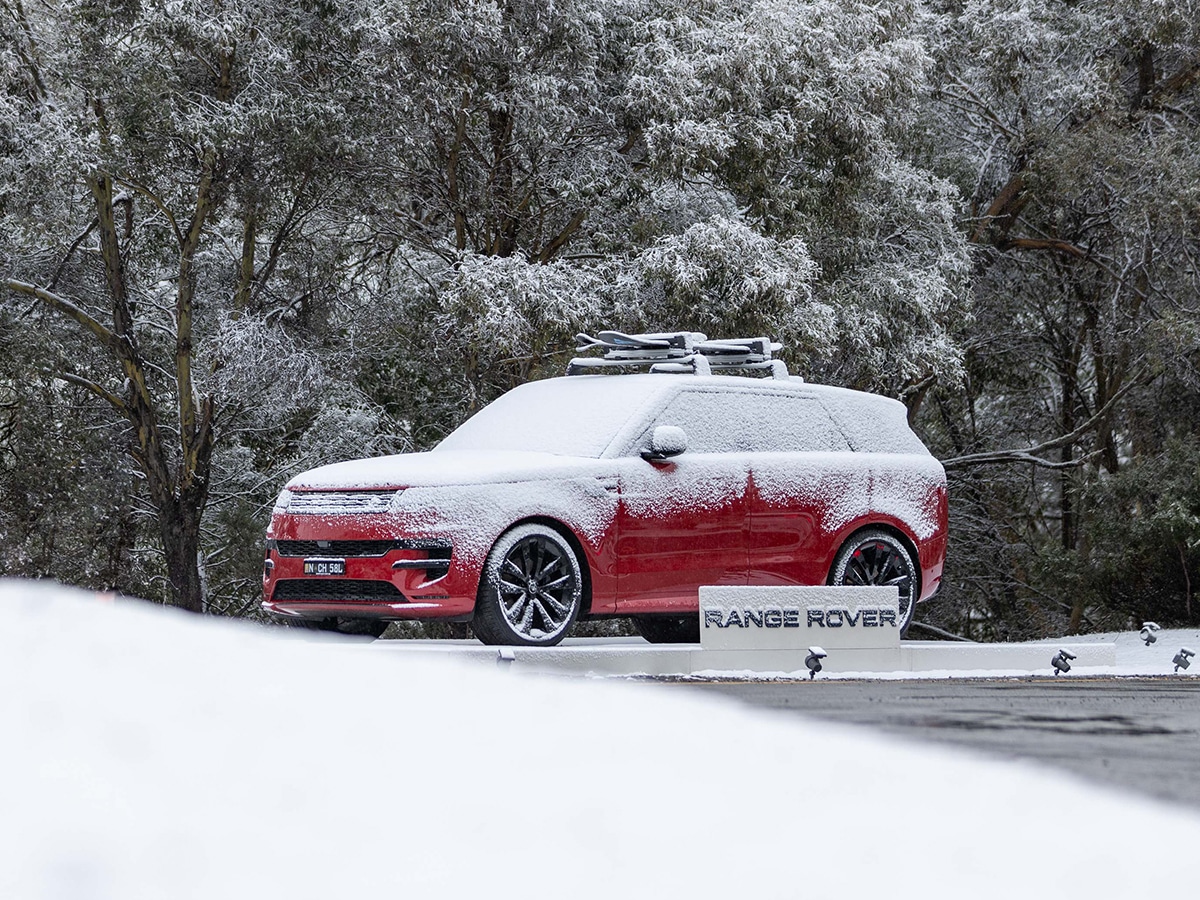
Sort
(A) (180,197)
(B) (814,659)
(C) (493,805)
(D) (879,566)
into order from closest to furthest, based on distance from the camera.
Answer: (C) (493,805) < (B) (814,659) < (D) (879,566) < (A) (180,197)

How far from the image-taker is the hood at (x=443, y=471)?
9367 millimetres

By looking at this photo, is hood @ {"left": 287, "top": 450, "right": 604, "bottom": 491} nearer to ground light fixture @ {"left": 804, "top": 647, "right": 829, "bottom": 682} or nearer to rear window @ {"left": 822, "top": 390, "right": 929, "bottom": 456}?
Result: ground light fixture @ {"left": 804, "top": 647, "right": 829, "bottom": 682}

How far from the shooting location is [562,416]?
1079 centimetres

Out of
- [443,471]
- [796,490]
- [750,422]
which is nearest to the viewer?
[443,471]

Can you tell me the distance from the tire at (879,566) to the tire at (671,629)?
1.34 metres

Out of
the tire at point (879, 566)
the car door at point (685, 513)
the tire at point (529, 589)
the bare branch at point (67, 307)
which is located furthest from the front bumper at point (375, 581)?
the bare branch at point (67, 307)

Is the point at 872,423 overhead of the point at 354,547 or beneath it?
overhead

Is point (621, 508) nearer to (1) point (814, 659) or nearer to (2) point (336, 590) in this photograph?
(1) point (814, 659)

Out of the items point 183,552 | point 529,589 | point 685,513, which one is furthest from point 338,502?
point 183,552

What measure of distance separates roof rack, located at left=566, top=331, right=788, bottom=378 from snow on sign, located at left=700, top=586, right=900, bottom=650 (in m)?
2.01

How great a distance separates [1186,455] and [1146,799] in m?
16.5

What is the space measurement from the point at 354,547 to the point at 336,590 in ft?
0.95

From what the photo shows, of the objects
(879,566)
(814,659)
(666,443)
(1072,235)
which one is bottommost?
(814,659)

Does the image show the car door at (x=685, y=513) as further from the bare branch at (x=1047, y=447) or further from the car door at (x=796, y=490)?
the bare branch at (x=1047, y=447)
